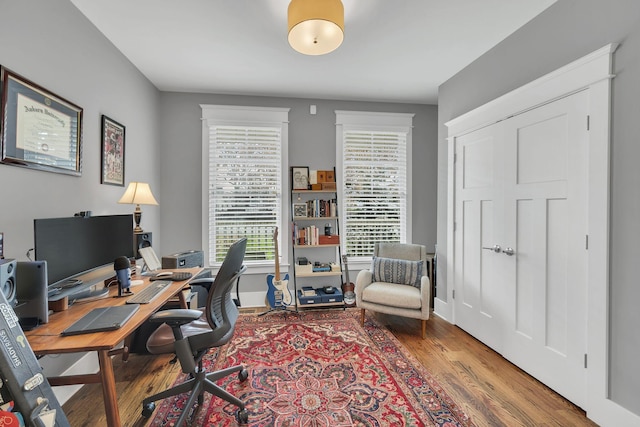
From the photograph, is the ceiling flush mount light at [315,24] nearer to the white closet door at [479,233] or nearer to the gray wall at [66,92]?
the gray wall at [66,92]

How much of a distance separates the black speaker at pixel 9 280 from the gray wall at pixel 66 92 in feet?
1.58

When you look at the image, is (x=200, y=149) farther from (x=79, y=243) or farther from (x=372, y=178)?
(x=372, y=178)

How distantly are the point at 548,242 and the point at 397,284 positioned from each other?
1470mm

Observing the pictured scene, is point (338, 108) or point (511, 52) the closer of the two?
point (511, 52)

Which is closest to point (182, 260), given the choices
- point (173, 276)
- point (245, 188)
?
point (173, 276)

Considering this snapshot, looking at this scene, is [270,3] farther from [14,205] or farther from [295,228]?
[295,228]

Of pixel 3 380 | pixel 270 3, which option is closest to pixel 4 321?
pixel 3 380

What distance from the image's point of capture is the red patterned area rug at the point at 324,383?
1732 millimetres

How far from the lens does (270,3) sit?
1.99 meters

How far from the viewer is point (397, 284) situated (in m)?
3.17

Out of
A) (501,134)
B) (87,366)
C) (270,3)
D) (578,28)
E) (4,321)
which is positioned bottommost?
(87,366)

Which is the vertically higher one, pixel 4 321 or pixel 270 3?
pixel 270 3

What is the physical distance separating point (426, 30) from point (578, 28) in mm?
975

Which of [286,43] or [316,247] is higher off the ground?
[286,43]
